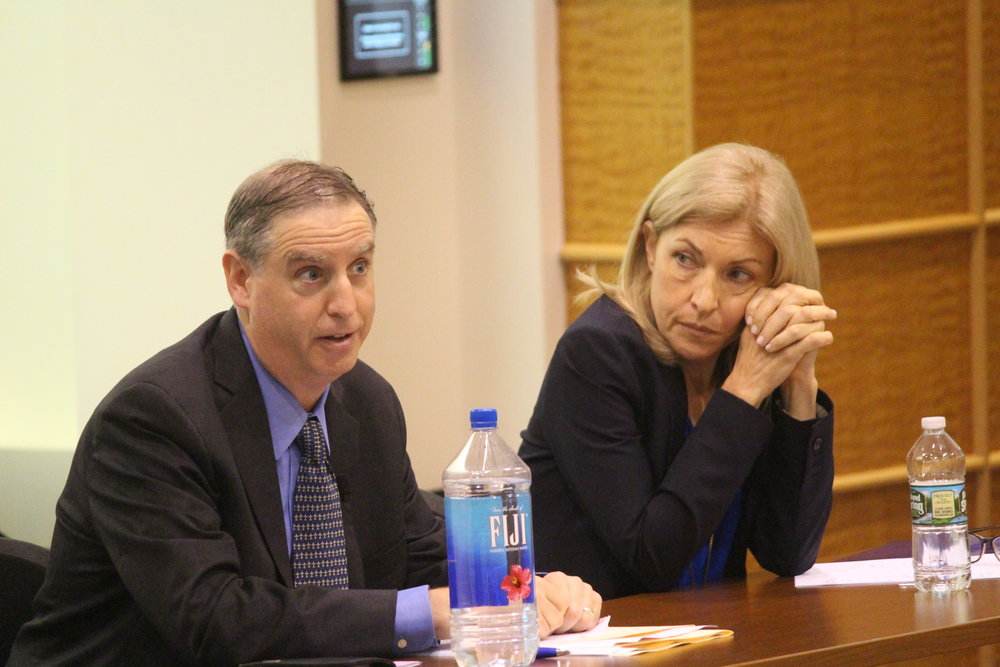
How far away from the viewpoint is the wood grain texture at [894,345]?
3.94 m

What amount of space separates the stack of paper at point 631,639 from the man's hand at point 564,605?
1cm

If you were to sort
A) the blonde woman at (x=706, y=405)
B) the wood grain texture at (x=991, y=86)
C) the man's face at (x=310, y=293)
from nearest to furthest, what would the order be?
the man's face at (x=310, y=293), the blonde woman at (x=706, y=405), the wood grain texture at (x=991, y=86)

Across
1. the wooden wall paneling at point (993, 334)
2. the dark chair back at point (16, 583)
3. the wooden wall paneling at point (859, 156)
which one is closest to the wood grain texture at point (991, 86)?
the wooden wall paneling at point (859, 156)

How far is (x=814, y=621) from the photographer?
1.90 metres

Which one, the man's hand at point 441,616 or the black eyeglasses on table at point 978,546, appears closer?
the man's hand at point 441,616

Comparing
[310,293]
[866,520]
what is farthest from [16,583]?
[866,520]

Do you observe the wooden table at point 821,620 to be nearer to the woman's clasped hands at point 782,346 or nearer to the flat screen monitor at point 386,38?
the woman's clasped hands at point 782,346

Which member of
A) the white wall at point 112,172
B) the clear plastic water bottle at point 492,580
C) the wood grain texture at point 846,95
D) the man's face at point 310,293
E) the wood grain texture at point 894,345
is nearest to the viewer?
the clear plastic water bottle at point 492,580

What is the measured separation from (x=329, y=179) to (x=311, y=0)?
68.5 inches

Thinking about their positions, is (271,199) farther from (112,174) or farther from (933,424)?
(112,174)

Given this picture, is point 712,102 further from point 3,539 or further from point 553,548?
point 3,539

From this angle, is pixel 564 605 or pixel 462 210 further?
pixel 462 210

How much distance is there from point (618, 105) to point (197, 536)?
244cm

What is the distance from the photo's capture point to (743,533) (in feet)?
8.14
